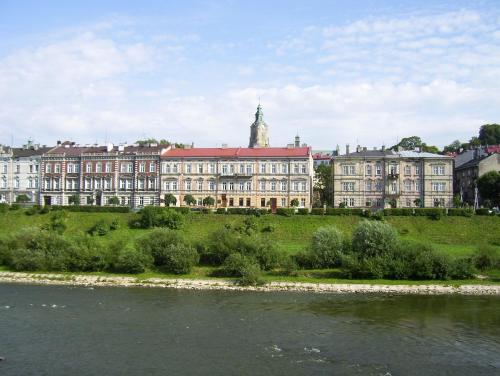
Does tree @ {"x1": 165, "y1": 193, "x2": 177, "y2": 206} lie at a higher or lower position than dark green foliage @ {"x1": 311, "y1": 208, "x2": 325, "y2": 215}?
higher

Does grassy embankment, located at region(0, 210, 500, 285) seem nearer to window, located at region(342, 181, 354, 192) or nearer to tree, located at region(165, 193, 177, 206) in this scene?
tree, located at region(165, 193, 177, 206)

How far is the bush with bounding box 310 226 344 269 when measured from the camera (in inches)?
1998

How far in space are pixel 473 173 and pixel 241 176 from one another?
34.0 metres

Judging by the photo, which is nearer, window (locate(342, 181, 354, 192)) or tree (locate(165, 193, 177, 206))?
tree (locate(165, 193, 177, 206))

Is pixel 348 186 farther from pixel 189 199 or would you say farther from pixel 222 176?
pixel 189 199

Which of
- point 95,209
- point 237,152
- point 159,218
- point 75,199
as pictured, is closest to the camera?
point 159,218

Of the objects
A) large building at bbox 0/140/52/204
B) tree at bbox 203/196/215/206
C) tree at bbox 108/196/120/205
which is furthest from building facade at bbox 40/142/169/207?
tree at bbox 203/196/215/206

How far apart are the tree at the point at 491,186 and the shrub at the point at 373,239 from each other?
30862mm

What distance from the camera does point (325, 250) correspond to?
5088 cm

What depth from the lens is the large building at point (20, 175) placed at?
8894 cm

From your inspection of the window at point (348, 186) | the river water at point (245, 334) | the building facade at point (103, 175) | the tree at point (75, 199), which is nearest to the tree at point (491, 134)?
the window at point (348, 186)

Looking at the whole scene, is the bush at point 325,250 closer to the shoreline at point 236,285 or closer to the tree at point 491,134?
the shoreline at point 236,285

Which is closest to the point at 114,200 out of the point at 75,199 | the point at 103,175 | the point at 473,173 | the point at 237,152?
the point at 75,199

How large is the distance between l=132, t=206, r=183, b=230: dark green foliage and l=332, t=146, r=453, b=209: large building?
24.4 m
